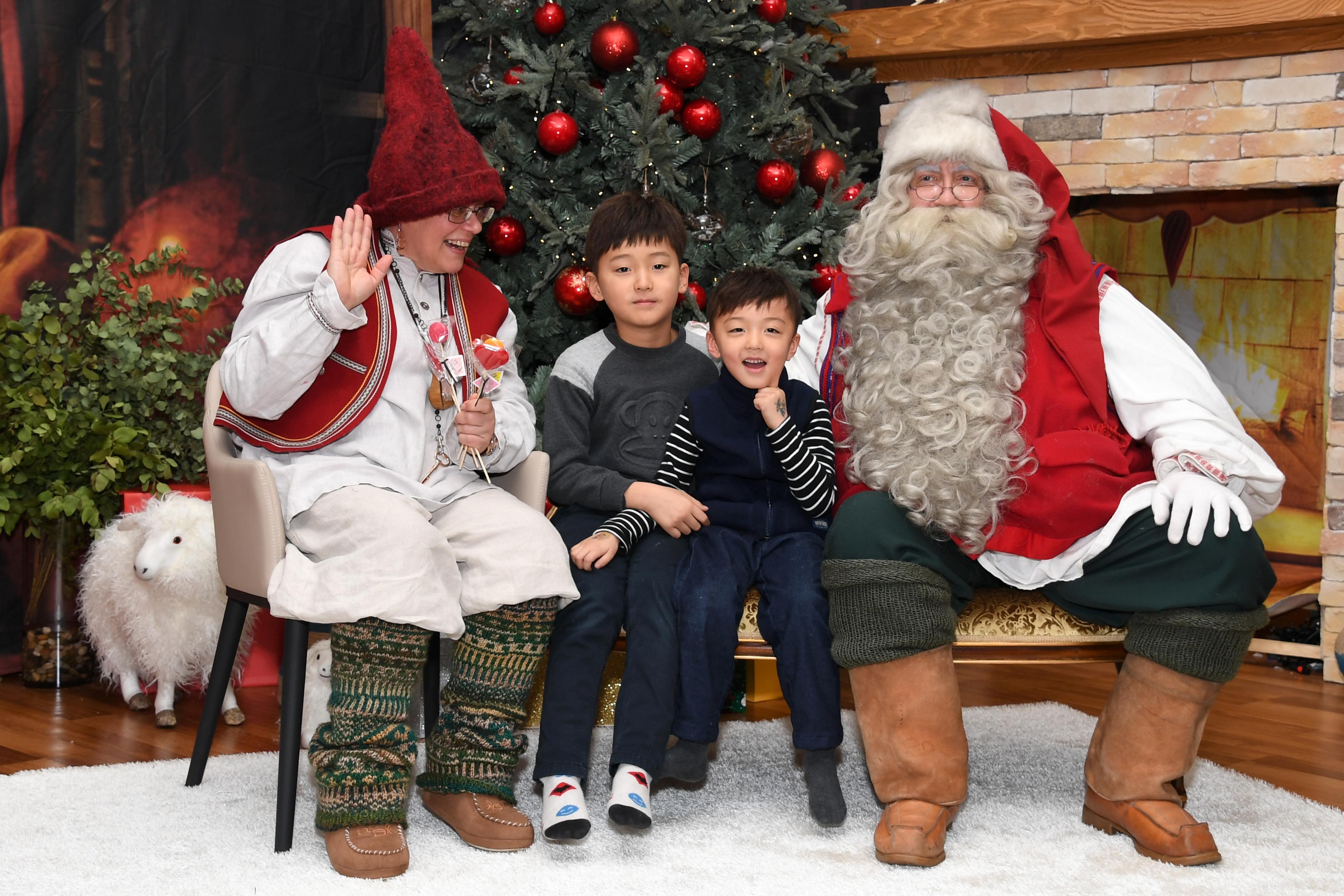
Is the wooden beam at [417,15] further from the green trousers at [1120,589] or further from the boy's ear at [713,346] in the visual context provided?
the green trousers at [1120,589]

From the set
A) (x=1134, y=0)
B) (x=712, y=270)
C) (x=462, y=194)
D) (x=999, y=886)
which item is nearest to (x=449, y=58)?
(x=712, y=270)

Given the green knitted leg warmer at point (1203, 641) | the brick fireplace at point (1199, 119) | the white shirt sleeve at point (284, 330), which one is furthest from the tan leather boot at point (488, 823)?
the brick fireplace at point (1199, 119)

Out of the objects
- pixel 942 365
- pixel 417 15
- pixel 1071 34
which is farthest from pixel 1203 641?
pixel 417 15

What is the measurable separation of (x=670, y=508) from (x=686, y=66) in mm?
1708

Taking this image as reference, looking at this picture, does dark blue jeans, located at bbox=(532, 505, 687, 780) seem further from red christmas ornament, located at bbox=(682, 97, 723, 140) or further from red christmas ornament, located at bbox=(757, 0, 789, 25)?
red christmas ornament, located at bbox=(757, 0, 789, 25)

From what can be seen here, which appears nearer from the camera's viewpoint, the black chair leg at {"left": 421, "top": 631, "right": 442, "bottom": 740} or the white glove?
the white glove

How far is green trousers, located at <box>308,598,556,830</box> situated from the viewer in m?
2.18

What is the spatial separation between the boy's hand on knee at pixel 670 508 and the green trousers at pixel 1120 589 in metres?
0.31

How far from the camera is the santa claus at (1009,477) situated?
2.28 meters

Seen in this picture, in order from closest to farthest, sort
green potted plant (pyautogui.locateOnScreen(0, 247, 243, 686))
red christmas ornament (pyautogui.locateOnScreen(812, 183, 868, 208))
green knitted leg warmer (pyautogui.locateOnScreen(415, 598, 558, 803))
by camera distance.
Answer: green knitted leg warmer (pyautogui.locateOnScreen(415, 598, 558, 803)) < green potted plant (pyautogui.locateOnScreen(0, 247, 243, 686)) < red christmas ornament (pyautogui.locateOnScreen(812, 183, 868, 208))

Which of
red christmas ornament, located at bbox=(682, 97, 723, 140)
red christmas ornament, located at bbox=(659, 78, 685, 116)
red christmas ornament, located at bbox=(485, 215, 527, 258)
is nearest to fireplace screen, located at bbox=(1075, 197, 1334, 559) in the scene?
red christmas ornament, located at bbox=(682, 97, 723, 140)

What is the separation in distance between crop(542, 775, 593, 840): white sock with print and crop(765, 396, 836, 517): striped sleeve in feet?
2.45

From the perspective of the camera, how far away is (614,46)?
366 cm

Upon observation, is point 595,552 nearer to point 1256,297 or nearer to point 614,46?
point 614,46
